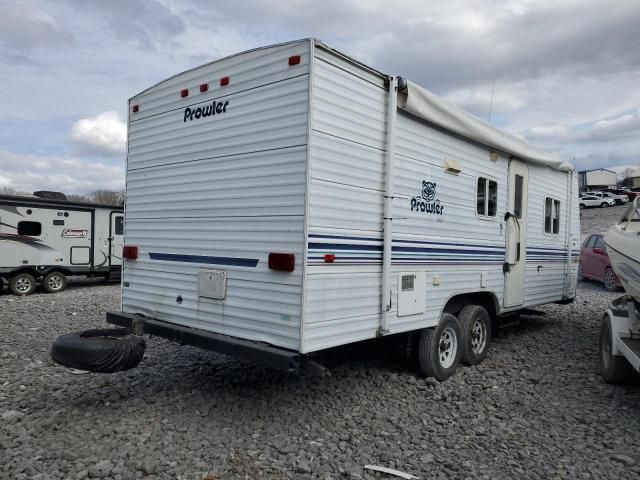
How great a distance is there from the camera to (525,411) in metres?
4.65

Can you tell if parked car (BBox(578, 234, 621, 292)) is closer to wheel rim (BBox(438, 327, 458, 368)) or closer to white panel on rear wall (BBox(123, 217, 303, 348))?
wheel rim (BBox(438, 327, 458, 368))

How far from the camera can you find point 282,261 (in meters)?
3.87

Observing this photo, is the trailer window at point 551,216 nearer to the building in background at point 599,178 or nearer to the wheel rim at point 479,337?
the wheel rim at point 479,337

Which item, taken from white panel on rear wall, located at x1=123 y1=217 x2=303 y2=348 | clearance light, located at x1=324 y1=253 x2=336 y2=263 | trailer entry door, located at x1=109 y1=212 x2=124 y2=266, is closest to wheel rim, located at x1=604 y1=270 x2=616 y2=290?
clearance light, located at x1=324 y1=253 x2=336 y2=263

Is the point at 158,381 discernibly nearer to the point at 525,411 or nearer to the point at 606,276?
the point at 525,411

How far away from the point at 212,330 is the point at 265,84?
2.09 meters

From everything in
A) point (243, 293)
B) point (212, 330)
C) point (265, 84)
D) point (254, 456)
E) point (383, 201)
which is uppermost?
point (265, 84)

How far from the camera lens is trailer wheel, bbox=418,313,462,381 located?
5137 mm

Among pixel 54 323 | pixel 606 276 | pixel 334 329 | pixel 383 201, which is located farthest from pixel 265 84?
pixel 606 276

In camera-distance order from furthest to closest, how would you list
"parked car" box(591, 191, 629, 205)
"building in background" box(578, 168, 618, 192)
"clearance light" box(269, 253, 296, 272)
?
"building in background" box(578, 168, 618, 192), "parked car" box(591, 191, 629, 205), "clearance light" box(269, 253, 296, 272)

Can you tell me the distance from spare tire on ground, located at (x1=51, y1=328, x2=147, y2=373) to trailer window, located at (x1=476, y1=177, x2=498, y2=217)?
3939 millimetres

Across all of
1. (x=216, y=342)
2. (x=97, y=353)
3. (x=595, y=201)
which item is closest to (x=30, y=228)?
(x=97, y=353)

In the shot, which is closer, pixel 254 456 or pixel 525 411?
pixel 254 456

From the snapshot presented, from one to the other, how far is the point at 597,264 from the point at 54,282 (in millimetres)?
13916
